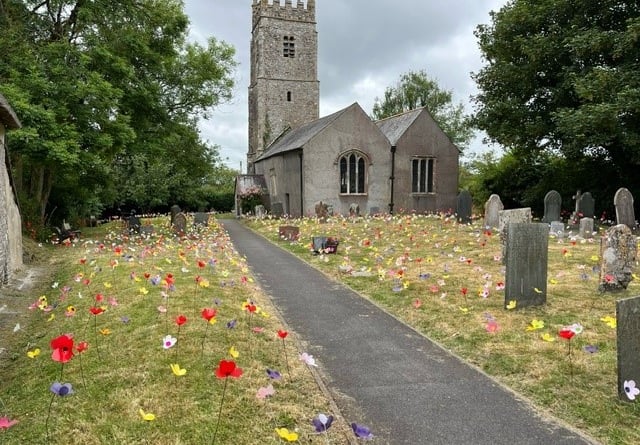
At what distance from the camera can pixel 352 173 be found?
96.6 feet

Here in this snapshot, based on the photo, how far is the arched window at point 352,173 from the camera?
29.2m

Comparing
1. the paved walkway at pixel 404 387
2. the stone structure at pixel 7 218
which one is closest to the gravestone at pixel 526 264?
the paved walkway at pixel 404 387

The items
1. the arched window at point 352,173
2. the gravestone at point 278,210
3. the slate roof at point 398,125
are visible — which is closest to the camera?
the arched window at point 352,173

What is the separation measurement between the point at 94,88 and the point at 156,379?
1344cm

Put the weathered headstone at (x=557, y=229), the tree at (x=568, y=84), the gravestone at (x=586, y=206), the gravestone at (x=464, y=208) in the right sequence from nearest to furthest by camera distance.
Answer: the weathered headstone at (x=557, y=229)
the tree at (x=568, y=84)
the gravestone at (x=586, y=206)
the gravestone at (x=464, y=208)

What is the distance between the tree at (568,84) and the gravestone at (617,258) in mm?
11553

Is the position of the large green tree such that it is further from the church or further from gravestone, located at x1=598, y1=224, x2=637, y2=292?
gravestone, located at x1=598, y1=224, x2=637, y2=292

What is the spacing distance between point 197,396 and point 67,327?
11.6 feet

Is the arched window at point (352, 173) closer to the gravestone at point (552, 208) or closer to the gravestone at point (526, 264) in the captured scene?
the gravestone at point (552, 208)

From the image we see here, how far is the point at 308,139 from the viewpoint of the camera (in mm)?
28547

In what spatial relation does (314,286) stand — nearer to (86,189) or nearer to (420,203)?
(86,189)

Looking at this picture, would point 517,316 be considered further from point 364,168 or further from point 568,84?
point 364,168

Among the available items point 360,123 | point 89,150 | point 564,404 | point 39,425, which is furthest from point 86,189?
point 564,404

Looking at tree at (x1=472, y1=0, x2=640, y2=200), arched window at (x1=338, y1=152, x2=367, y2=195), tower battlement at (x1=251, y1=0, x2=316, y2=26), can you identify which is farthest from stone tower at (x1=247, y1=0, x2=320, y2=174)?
tree at (x1=472, y1=0, x2=640, y2=200)
